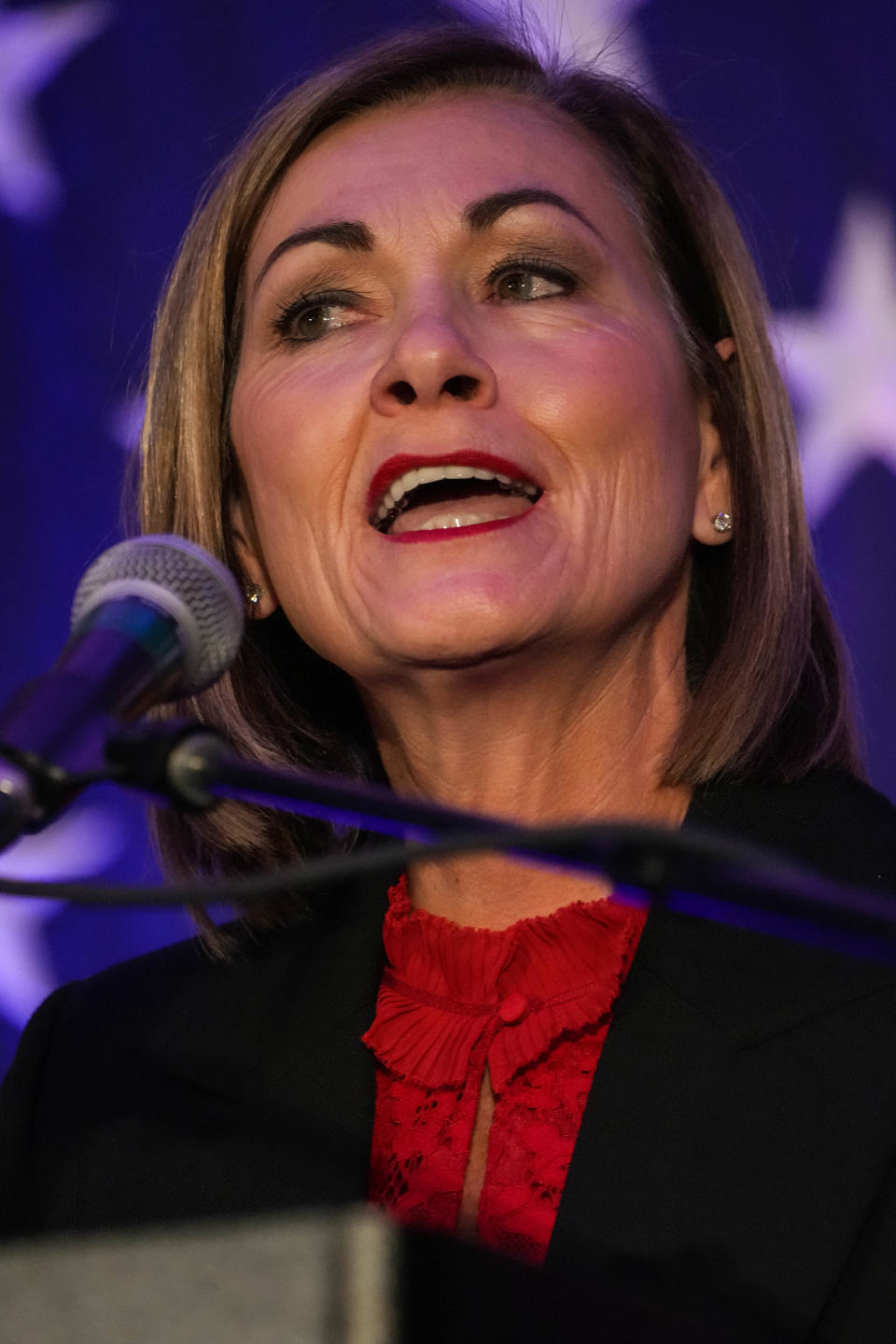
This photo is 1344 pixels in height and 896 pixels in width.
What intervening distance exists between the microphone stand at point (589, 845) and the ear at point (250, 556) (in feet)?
4.15

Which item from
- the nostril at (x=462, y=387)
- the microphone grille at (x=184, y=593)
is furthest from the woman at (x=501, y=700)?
the microphone grille at (x=184, y=593)

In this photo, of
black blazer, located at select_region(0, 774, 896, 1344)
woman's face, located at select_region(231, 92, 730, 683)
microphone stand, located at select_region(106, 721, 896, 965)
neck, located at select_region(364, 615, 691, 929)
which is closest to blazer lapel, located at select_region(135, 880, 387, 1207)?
black blazer, located at select_region(0, 774, 896, 1344)

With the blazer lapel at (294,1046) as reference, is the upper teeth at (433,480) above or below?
above

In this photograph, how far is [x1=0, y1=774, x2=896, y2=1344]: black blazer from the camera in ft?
4.93

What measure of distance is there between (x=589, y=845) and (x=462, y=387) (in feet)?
3.40

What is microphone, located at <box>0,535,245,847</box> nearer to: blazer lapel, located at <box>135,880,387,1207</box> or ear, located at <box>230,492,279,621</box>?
blazer lapel, located at <box>135,880,387,1207</box>

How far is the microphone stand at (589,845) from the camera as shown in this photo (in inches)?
32.6

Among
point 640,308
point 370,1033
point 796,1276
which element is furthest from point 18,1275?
point 640,308

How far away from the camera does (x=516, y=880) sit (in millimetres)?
2002

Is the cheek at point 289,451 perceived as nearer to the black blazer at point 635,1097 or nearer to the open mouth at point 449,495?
the open mouth at point 449,495

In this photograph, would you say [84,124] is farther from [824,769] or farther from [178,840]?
[824,769]

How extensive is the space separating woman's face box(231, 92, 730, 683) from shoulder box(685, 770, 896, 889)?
0.26 m

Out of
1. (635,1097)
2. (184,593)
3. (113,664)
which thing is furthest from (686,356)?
(113,664)

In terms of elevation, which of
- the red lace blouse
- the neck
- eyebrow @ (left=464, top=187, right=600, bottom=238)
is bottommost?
the red lace blouse
